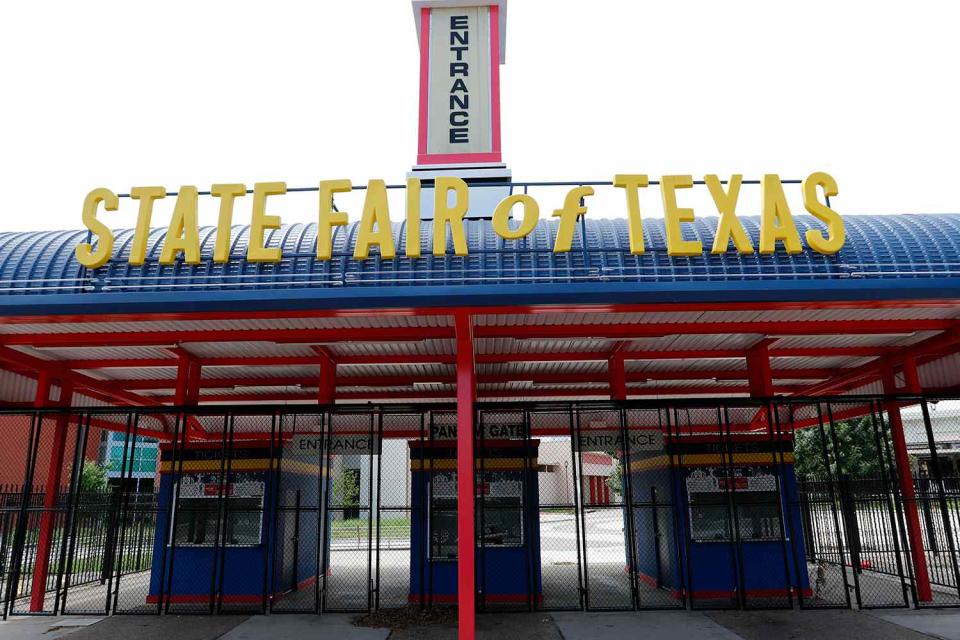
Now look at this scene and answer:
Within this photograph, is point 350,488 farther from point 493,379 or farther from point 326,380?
point 326,380

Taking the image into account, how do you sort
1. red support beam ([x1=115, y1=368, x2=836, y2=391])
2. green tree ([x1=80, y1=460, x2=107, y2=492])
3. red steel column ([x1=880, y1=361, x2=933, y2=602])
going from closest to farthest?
red steel column ([x1=880, y1=361, x2=933, y2=602]), red support beam ([x1=115, y1=368, x2=836, y2=391]), green tree ([x1=80, y1=460, x2=107, y2=492])

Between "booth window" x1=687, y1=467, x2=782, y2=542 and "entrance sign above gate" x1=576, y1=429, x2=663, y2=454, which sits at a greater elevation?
"entrance sign above gate" x1=576, y1=429, x2=663, y2=454

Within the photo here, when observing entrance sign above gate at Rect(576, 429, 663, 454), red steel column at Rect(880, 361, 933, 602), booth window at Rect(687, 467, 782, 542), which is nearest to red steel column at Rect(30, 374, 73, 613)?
entrance sign above gate at Rect(576, 429, 663, 454)

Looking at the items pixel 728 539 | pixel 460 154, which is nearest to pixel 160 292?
pixel 460 154

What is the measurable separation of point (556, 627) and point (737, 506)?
4.52m

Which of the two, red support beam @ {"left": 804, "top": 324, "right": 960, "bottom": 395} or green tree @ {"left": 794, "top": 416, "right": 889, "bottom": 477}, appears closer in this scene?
red support beam @ {"left": 804, "top": 324, "right": 960, "bottom": 395}

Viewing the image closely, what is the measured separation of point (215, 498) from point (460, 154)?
8.50m

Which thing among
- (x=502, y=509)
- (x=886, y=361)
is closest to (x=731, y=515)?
(x=502, y=509)

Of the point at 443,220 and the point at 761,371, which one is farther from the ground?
the point at 443,220

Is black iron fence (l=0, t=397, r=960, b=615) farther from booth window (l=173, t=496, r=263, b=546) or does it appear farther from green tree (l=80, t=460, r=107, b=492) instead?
green tree (l=80, t=460, r=107, b=492)

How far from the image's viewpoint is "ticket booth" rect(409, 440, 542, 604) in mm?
12094

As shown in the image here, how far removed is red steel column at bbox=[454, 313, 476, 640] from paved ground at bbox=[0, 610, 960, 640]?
2.01 meters

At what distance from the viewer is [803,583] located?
12422 millimetres

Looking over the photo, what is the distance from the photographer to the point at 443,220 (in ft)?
27.4
